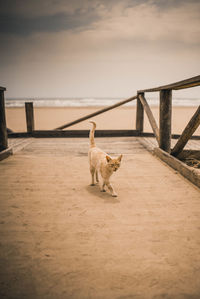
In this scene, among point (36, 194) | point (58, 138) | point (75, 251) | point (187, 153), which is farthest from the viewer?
point (58, 138)

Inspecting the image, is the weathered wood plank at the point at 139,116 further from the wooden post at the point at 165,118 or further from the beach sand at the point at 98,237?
the beach sand at the point at 98,237

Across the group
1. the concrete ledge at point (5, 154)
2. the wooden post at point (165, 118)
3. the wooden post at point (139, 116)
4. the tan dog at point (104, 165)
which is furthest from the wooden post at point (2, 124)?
the wooden post at point (139, 116)

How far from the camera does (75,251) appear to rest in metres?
1.75

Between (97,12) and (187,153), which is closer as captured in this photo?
(187,153)

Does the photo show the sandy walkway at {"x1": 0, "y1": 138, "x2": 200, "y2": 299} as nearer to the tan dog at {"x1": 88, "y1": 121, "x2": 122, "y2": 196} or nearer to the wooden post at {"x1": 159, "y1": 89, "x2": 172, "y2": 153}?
the tan dog at {"x1": 88, "y1": 121, "x2": 122, "y2": 196}

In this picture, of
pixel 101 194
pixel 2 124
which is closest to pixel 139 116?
pixel 2 124

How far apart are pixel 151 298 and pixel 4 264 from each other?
1083mm

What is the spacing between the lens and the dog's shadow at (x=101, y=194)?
109 inches

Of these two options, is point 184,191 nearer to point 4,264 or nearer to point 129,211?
point 129,211

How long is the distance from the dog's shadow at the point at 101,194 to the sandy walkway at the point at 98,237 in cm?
1

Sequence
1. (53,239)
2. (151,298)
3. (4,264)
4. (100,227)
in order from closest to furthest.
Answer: (151,298), (4,264), (53,239), (100,227)

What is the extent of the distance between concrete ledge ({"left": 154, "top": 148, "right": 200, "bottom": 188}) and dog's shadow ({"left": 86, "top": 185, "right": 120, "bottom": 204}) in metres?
1.31

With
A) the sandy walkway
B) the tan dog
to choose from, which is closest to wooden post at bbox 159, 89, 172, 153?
the sandy walkway

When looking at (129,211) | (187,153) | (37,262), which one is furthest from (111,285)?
(187,153)
